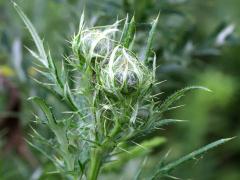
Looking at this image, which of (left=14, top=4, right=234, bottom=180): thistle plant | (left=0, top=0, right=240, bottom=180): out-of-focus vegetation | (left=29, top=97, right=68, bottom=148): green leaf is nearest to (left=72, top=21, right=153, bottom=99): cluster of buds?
(left=14, top=4, right=234, bottom=180): thistle plant

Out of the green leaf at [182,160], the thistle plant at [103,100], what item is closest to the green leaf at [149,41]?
the thistle plant at [103,100]

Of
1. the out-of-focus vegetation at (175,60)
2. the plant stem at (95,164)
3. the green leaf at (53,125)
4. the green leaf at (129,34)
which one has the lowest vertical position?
the out-of-focus vegetation at (175,60)

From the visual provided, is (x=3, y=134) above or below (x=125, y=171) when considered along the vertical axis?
above

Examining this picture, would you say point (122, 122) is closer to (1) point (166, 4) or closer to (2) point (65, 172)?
(2) point (65, 172)

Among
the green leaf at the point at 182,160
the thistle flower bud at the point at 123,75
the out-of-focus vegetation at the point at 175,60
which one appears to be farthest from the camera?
the out-of-focus vegetation at the point at 175,60

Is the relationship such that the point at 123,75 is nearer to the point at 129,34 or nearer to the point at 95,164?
the point at 129,34

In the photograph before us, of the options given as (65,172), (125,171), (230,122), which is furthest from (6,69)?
(230,122)

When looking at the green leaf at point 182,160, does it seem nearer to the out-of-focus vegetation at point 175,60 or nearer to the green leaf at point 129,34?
the out-of-focus vegetation at point 175,60
